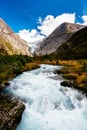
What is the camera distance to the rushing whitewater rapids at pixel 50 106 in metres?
19.1

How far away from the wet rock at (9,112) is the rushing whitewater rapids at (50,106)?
886 millimetres

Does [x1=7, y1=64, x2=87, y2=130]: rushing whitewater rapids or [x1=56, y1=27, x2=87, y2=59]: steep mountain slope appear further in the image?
[x1=56, y1=27, x2=87, y2=59]: steep mountain slope

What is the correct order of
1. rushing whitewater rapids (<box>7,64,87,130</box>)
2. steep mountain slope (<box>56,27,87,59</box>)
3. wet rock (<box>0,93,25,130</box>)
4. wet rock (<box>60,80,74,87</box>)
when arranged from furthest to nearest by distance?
steep mountain slope (<box>56,27,87,59</box>) < wet rock (<box>60,80,74,87</box>) < rushing whitewater rapids (<box>7,64,87,130</box>) < wet rock (<box>0,93,25,130</box>)

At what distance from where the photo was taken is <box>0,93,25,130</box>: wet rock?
54.5ft

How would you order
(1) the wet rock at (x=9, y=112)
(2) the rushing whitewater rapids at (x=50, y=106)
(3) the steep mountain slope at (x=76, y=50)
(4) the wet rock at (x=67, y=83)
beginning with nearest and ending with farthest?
(1) the wet rock at (x=9, y=112)
(2) the rushing whitewater rapids at (x=50, y=106)
(4) the wet rock at (x=67, y=83)
(3) the steep mountain slope at (x=76, y=50)

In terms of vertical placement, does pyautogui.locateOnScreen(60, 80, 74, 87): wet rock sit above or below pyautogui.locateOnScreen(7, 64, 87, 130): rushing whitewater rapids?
above

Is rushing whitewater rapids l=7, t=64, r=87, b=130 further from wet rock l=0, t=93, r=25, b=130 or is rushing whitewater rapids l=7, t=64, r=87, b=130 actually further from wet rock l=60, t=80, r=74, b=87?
wet rock l=0, t=93, r=25, b=130

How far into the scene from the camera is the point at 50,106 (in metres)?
22.0

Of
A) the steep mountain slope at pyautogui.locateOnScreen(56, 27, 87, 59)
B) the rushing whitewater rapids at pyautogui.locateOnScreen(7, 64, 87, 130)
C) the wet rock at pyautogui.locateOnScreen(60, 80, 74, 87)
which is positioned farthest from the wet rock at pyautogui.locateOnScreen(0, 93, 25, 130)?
the steep mountain slope at pyautogui.locateOnScreen(56, 27, 87, 59)

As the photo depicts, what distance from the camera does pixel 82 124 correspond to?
19.5 m

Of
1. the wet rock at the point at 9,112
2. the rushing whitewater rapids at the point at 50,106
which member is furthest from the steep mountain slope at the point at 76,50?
the wet rock at the point at 9,112

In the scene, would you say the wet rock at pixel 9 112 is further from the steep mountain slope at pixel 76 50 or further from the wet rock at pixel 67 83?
the steep mountain slope at pixel 76 50

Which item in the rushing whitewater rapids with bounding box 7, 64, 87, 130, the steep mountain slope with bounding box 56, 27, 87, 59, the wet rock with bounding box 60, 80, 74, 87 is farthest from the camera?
the steep mountain slope with bounding box 56, 27, 87, 59

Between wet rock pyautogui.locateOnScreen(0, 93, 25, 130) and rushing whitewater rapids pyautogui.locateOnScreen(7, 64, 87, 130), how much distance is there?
2.91 ft
